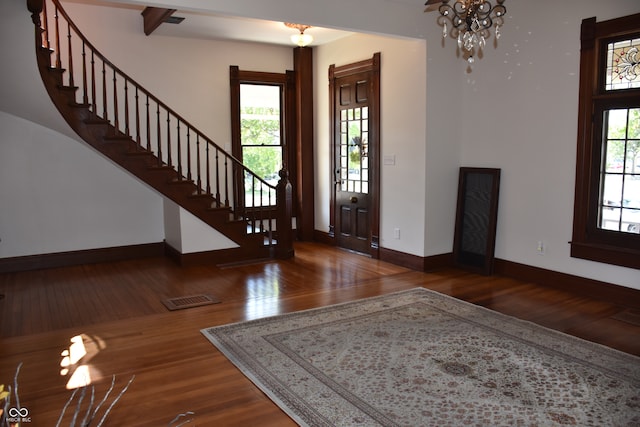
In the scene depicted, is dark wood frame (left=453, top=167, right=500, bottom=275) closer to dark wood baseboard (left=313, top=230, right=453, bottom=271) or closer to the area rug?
dark wood baseboard (left=313, top=230, right=453, bottom=271)

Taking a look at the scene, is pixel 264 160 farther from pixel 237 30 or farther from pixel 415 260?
pixel 415 260

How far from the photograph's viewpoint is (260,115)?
312 inches

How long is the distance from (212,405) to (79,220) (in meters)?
4.62

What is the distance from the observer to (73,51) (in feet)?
20.8

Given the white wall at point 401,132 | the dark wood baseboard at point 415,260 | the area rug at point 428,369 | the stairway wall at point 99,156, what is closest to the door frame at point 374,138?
the white wall at point 401,132

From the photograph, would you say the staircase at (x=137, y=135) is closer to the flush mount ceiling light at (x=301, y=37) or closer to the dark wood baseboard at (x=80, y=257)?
the dark wood baseboard at (x=80, y=257)

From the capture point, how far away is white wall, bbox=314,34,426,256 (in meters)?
6.06

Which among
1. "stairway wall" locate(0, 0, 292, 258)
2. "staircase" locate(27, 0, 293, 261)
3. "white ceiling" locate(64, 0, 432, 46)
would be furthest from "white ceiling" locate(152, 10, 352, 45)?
"staircase" locate(27, 0, 293, 261)

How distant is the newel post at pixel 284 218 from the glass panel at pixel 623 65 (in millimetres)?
3876

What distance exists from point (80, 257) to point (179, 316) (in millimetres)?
2909

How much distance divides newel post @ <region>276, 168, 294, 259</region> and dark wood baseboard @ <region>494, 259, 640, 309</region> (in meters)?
2.68

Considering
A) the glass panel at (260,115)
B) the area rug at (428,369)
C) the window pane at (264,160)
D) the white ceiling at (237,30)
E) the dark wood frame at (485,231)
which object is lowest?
the area rug at (428,369)

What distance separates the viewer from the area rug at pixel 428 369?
2.91m

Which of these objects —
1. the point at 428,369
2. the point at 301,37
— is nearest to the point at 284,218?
the point at 301,37
